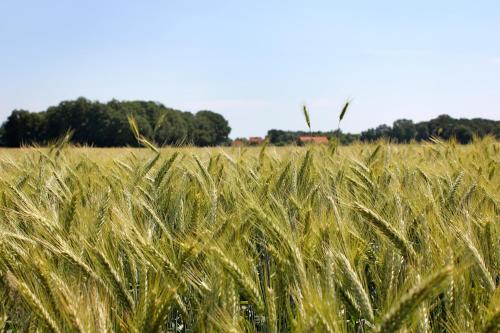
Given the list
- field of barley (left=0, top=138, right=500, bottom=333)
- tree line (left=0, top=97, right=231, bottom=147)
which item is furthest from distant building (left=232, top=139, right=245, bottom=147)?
tree line (left=0, top=97, right=231, bottom=147)

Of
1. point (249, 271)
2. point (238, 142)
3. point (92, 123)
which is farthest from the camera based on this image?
point (92, 123)

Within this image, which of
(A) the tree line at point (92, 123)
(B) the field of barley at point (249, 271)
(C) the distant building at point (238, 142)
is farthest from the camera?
(A) the tree line at point (92, 123)

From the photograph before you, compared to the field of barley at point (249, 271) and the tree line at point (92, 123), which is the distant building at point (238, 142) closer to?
the field of barley at point (249, 271)

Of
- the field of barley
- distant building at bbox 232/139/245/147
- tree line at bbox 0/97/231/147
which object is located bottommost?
the field of barley

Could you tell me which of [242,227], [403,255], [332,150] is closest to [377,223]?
[403,255]

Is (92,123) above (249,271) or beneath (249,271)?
above

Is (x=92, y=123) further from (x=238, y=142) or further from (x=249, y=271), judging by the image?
(x=249, y=271)

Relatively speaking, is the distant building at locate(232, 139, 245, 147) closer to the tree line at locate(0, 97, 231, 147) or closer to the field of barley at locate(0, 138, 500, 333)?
the field of barley at locate(0, 138, 500, 333)

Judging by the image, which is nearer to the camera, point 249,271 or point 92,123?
point 249,271

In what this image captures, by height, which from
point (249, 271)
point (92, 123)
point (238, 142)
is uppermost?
point (92, 123)

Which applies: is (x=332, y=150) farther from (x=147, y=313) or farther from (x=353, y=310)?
(x=147, y=313)

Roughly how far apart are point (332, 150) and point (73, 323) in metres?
2.80

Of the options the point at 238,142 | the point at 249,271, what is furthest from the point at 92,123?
the point at 249,271

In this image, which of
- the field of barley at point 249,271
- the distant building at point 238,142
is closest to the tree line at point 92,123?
the distant building at point 238,142
